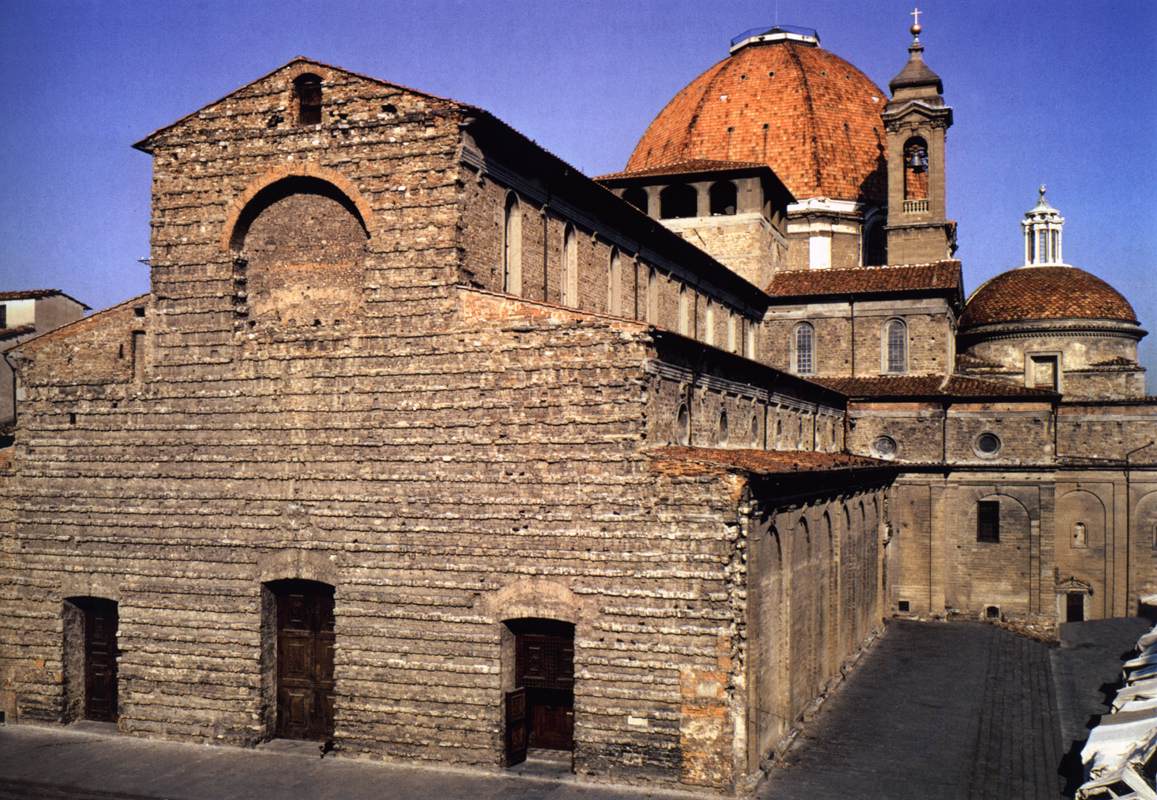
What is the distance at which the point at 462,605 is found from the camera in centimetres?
1650

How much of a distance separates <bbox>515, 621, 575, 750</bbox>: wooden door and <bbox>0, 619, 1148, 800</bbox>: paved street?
1050 mm

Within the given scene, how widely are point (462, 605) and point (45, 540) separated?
7762mm

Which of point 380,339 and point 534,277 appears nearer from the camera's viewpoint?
point 380,339

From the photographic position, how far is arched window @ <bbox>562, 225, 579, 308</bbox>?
69.4 feet

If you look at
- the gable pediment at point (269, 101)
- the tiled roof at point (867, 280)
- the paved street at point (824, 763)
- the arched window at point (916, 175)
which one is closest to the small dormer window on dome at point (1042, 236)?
the arched window at point (916, 175)

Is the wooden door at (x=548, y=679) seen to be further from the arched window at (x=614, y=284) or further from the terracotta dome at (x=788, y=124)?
the terracotta dome at (x=788, y=124)

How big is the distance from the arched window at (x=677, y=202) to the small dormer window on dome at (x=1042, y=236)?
17931mm

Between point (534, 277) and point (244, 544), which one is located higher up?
point (534, 277)

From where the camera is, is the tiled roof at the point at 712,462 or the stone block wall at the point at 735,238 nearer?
the tiled roof at the point at 712,462

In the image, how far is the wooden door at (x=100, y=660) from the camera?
1889cm

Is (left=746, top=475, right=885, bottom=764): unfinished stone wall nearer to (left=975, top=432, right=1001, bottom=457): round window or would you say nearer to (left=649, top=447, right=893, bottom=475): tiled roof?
(left=649, top=447, right=893, bottom=475): tiled roof

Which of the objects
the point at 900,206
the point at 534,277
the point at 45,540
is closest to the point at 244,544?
the point at 45,540

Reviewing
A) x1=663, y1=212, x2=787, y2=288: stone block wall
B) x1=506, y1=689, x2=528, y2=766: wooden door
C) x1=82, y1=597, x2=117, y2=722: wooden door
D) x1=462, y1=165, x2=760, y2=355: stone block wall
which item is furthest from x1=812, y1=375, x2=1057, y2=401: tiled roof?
x1=82, y1=597, x2=117, y2=722: wooden door

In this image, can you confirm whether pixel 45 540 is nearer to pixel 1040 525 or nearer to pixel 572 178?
pixel 572 178
